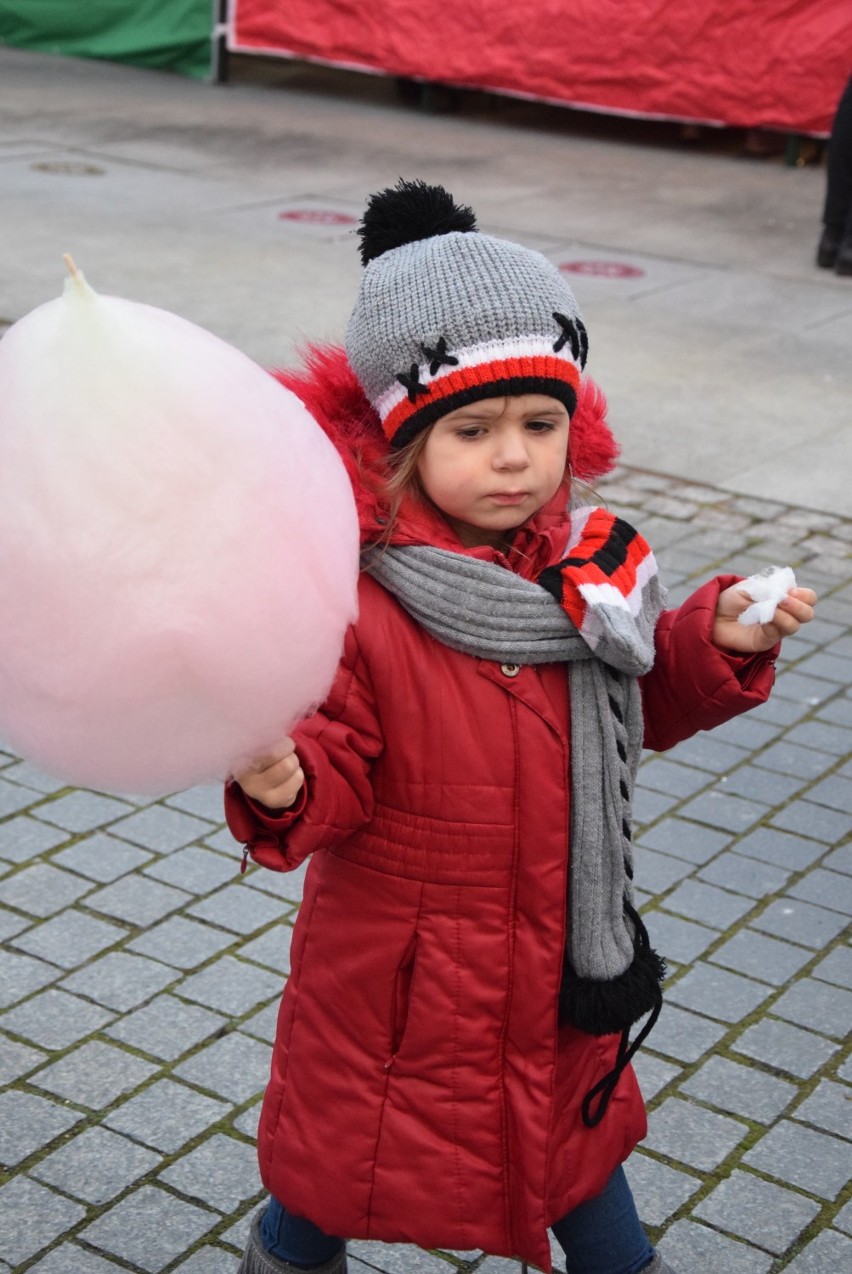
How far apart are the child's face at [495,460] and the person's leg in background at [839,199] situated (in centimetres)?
805

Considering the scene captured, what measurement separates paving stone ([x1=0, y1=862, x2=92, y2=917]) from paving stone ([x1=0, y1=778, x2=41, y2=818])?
30 centimetres

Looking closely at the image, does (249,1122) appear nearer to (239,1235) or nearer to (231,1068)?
(231,1068)

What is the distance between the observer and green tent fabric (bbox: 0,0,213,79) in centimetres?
1531

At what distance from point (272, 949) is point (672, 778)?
1.34m

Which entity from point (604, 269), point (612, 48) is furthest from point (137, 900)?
point (612, 48)

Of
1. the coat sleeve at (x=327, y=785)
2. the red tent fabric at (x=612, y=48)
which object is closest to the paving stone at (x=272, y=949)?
the coat sleeve at (x=327, y=785)

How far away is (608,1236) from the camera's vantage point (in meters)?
2.54

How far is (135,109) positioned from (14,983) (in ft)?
38.0

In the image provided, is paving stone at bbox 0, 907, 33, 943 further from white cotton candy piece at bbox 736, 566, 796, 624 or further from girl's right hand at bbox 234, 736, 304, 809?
white cotton candy piece at bbox 736, 566, 796, 624

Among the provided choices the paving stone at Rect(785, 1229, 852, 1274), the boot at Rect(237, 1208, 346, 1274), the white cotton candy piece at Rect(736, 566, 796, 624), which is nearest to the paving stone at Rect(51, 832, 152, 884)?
the boot at Rect(237, 1208, 346, 1274)

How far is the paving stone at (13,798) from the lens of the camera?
4389 mm

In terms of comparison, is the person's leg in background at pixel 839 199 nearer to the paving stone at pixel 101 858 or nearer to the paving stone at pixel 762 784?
the paving stone at pixel 762 784

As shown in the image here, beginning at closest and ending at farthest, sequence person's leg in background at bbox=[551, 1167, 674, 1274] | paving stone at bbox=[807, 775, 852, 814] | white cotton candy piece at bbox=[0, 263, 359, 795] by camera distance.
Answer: white cotton candy piece at bbox=[0, 263, 359, 795], person's leg in background at bbox=[551, 1167, 674, 1274], paving stone at bbox=[807, 775, 852, 814]

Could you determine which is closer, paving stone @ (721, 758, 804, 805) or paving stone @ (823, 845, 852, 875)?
paving stone @ (823, 845, 852, 875)
